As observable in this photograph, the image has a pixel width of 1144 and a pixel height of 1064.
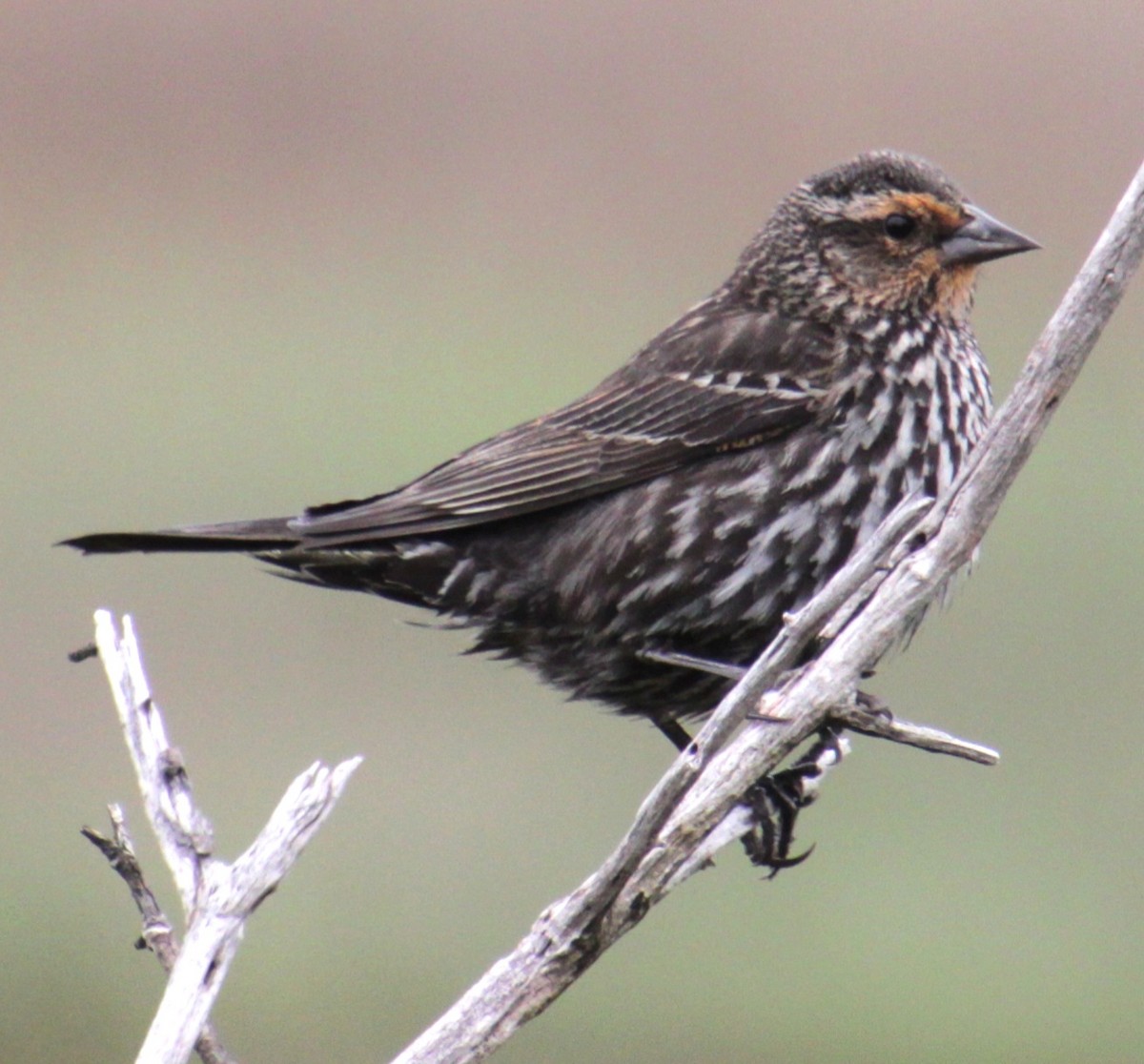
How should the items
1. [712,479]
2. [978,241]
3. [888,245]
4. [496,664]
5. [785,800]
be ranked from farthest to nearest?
[496,664]
[888,245]
[978,241]
[712,479]
[785,800]

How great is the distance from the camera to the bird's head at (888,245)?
4.89m

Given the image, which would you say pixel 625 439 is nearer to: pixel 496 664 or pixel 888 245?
pixel 888 245

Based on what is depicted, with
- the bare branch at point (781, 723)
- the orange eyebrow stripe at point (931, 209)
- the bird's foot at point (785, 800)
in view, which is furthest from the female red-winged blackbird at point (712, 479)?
the bare branch at point (781, 723)

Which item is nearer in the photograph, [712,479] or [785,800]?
[785,800]

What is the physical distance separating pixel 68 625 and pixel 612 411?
558 centimetres

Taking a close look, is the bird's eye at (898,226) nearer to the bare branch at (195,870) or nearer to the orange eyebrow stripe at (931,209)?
the orange eyebrow stripe at (931,209)

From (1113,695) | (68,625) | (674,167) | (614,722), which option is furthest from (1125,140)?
(68,625)

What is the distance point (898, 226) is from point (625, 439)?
2.44 feet

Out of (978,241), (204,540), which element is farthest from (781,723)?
(978,241)

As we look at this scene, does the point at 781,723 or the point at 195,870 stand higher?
the point at 781,723

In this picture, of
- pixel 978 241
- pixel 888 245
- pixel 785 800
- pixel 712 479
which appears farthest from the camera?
pixel 888 245

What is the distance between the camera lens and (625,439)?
4863 mm

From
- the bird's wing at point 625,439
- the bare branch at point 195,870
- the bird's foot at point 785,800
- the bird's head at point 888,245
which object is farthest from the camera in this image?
the bird's head at point 888,245

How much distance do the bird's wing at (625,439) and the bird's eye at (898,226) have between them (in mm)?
283
